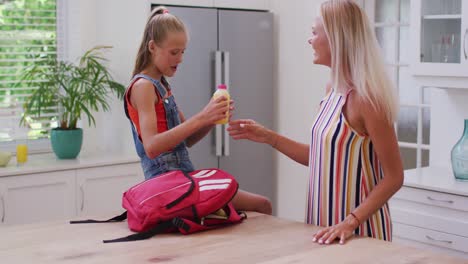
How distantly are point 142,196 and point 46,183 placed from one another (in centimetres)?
197

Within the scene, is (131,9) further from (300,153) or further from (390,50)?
(300,153)

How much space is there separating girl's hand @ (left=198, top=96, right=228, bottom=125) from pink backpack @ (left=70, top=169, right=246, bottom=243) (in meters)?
0.18

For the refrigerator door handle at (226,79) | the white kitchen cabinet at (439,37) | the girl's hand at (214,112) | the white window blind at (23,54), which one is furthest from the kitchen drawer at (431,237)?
the white window blind at (23,54)

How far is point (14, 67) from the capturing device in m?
4.60

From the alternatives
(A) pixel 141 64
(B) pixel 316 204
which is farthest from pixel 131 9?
(B) pixel 316 204

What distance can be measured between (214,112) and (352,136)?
0.46 meters

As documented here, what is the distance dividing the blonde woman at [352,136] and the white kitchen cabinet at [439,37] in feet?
4.87

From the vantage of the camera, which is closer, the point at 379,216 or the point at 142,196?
the point at 142,196

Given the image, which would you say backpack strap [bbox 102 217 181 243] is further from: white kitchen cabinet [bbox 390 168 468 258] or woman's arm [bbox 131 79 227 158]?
white kitchen cabinet [bbox 390 168 468 258]

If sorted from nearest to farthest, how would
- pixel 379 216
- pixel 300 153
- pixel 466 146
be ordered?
pixel 379 216 < pixel 300 153 < pixel 466 146

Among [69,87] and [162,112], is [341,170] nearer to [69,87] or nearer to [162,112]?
[162,112]

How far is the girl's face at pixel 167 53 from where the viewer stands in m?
Result: 2.58

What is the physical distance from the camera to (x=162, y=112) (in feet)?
8.37

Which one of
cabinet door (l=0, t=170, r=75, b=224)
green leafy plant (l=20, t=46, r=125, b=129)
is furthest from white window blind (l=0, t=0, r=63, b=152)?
cabinet door (l=0, t=170, r=75, b=224)
